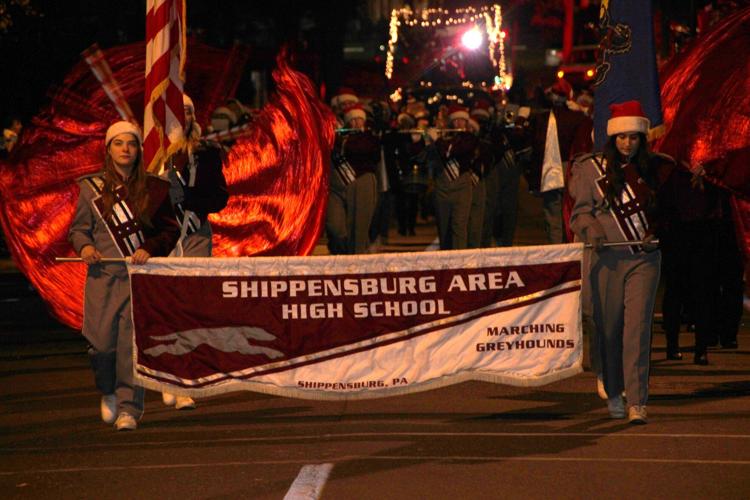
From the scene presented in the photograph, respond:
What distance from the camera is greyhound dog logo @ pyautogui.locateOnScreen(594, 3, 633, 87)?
12102mm

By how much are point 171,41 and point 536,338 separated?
3477mm

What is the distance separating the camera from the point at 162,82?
1141 centimetres

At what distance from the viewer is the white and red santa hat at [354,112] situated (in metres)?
18.1

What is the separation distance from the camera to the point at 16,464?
877cm

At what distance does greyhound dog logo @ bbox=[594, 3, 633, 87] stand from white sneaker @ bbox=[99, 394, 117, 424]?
444cm

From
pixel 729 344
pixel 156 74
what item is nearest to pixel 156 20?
pixel 156 74

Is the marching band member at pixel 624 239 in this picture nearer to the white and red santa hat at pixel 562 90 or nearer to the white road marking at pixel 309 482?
the white road marking at pixel 309 482

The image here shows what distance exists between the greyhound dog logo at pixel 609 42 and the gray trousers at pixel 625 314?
2.62 metres

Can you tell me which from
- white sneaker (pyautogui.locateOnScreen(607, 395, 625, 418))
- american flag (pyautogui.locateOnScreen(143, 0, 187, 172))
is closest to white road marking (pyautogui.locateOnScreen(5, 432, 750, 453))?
white sneaker (pyautogui.locateOnScreen(607, 395, 625, 418))

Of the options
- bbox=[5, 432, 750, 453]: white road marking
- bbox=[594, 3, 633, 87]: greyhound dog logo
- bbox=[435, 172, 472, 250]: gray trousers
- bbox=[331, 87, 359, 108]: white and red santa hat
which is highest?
bbox=[594, 3, 633, 87]: greyhound dog logo

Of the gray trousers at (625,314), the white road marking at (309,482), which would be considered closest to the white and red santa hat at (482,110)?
the gray trousers at (625,314)

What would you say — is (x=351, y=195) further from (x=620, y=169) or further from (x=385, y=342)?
(x=620, y=169)

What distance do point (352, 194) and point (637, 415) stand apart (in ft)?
27.2

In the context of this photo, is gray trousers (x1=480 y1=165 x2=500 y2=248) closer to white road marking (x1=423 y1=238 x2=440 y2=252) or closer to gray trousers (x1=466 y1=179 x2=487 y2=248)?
gray trousers (x1=466 y1=179 x2=487 y2=248)
